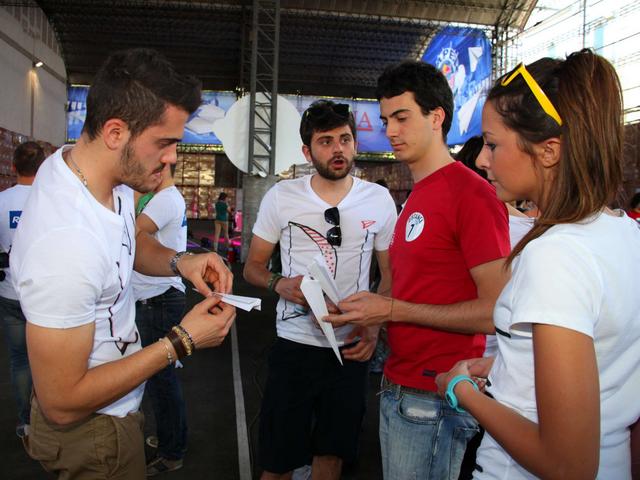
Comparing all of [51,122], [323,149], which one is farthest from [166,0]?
[323,149]

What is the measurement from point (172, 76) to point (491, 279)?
120 cm

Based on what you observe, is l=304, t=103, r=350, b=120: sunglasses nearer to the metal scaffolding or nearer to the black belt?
the black belt

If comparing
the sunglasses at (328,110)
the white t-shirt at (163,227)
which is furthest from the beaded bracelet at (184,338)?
the white t-shirt at (163,227)

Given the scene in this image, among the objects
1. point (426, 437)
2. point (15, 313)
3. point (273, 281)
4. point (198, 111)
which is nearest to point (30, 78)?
point (198, 111)

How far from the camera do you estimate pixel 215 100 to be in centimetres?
2186

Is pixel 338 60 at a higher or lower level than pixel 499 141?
higher

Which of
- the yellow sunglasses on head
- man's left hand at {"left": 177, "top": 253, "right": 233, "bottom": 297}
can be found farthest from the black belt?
the yellow sunglasses on head

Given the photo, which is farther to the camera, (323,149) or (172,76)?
(323,149)

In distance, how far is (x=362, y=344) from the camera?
2447 mm

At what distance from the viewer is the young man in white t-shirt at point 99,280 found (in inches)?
50.6

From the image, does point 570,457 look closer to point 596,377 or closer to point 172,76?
point 596,377

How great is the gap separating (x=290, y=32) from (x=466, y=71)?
28.1 ft

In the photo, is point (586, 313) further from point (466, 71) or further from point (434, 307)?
point (466, 71)

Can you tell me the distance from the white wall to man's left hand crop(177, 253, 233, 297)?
54.0ft
